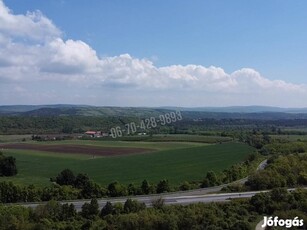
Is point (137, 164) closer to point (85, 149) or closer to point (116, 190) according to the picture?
point (116, 190)

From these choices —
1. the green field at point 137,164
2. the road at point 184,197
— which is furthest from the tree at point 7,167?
the road at point 184,197

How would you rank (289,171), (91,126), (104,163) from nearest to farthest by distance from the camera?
1. (289,171)
2. (104,163)
3. (91,126)

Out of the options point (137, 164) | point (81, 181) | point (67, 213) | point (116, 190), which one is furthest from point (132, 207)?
point (137, 164)

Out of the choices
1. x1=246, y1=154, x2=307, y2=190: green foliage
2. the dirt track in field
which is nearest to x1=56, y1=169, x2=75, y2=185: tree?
x1=246, y1=154, x2=307, y2=190: green foliage

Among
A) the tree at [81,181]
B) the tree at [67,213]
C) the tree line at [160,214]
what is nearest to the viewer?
Result: the tree line at [160,214]

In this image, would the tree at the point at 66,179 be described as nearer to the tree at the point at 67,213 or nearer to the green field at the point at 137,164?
the green field at the point at 137,164

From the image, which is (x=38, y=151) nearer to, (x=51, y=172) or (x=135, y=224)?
(x=51, y=172)

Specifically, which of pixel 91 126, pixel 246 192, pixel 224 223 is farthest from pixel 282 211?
pixel 91 126

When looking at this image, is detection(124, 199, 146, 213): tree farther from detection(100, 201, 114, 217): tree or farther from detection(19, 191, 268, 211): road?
detection(19, 191, 268, 211): road
